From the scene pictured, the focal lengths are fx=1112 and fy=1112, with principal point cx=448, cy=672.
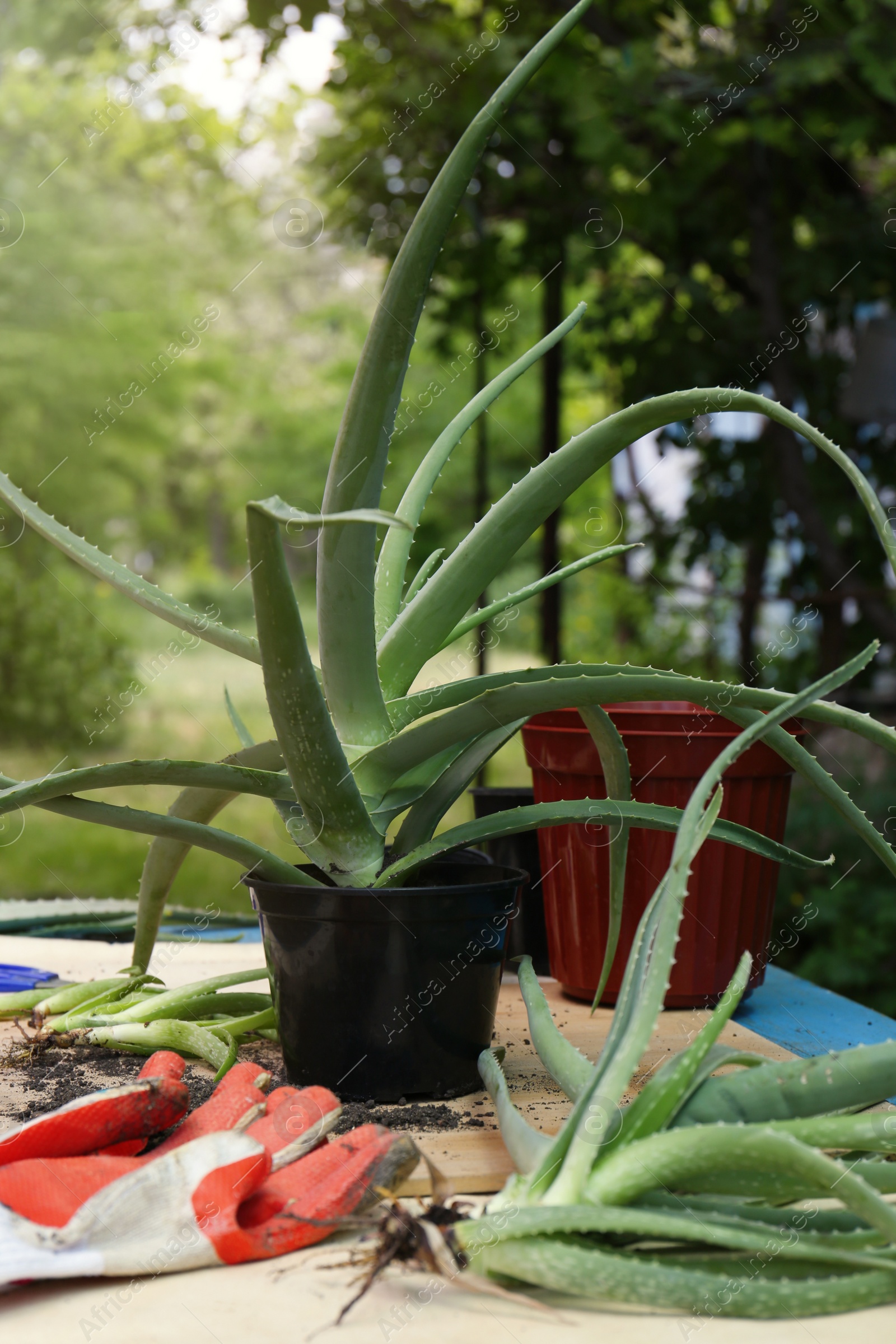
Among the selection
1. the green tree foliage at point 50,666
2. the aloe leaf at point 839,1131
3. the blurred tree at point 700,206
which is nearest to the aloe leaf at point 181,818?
the aloe leaf at point 839,1131

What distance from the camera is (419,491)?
2.83ft

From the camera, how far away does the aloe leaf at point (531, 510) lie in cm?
67

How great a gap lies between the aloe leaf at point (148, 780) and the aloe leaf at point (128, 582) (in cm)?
9

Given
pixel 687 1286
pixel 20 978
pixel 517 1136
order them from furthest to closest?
pixel 20 978, pixel 517 1136, pixel 687 1286

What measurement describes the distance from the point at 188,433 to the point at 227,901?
6.58m

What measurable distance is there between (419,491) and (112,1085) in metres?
0.48

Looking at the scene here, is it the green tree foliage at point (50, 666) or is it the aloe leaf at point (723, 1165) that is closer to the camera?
the aloe leaf at point (723, 1165)

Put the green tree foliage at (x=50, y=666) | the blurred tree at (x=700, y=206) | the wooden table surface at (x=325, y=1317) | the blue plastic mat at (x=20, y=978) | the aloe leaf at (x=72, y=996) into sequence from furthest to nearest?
1. the green tree foliage at (x=50, y=666)
2. the blurred tree at (x=700, y=206)
3. the blue plastic mat at (x=20, y=978)
4. the aloe leaf at (x=72, y=996)
5. the wooden table surface at (x=325, y=1317)

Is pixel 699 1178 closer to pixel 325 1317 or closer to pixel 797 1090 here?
pixel 797 1090

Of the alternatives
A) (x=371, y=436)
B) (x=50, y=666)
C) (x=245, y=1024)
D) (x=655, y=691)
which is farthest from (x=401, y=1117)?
(x=50, y=666)

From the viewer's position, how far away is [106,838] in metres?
4.43

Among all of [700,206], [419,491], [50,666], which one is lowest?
[419,491]

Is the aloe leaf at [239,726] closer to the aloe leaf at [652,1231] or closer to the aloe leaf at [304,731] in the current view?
the aloe leaf at [304,731]

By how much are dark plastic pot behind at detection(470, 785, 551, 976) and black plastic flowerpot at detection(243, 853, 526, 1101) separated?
14.3 inches
